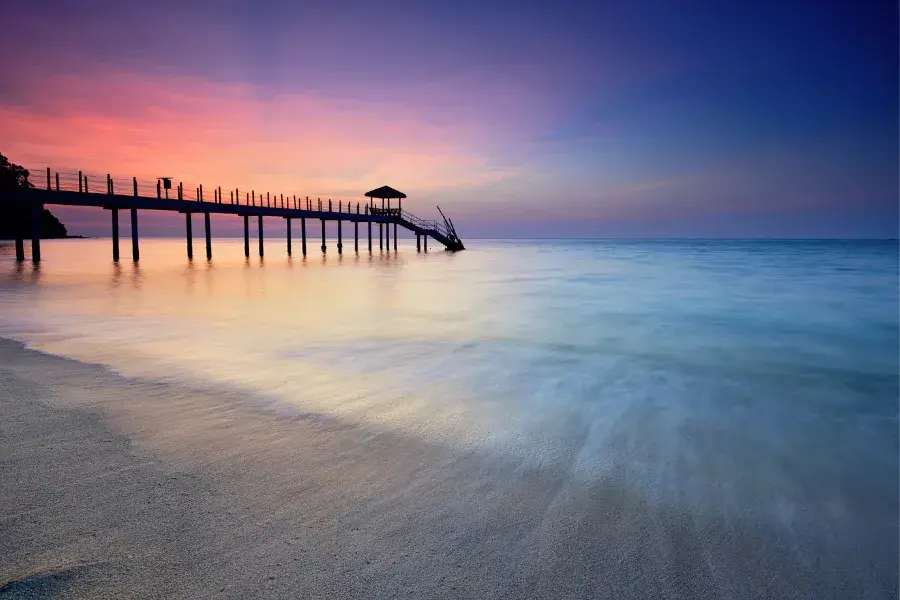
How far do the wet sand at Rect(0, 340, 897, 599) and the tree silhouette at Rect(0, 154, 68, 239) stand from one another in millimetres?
26610

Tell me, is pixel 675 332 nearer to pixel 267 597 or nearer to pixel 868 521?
pixel 868 521

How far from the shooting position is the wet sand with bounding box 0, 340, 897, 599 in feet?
7.61

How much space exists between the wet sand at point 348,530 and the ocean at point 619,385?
41mm

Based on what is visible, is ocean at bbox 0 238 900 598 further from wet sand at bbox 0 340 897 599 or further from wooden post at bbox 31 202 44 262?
wooden post at bbox 31 202 44 262

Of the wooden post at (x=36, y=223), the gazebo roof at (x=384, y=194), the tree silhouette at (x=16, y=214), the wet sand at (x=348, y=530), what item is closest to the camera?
the wet sand at (x=348, y=530)

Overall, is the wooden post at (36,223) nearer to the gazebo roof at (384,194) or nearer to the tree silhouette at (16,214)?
the tree silhouette at (16,214)

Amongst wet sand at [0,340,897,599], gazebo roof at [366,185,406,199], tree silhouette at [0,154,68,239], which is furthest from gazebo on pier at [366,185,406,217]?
wet sand at [0,340,897,599]

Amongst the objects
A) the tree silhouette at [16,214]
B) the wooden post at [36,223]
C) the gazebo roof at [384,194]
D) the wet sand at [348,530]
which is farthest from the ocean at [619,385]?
the gazebo roof at [384,194]

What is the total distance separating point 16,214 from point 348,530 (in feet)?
105

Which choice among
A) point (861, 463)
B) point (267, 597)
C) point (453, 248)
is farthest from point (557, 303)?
point (453, 248)

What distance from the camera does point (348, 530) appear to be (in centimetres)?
270

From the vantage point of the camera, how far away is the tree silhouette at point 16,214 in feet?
77.2

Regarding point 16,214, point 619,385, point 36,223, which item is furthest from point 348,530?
point 36,223

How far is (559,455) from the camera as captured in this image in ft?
13.2
